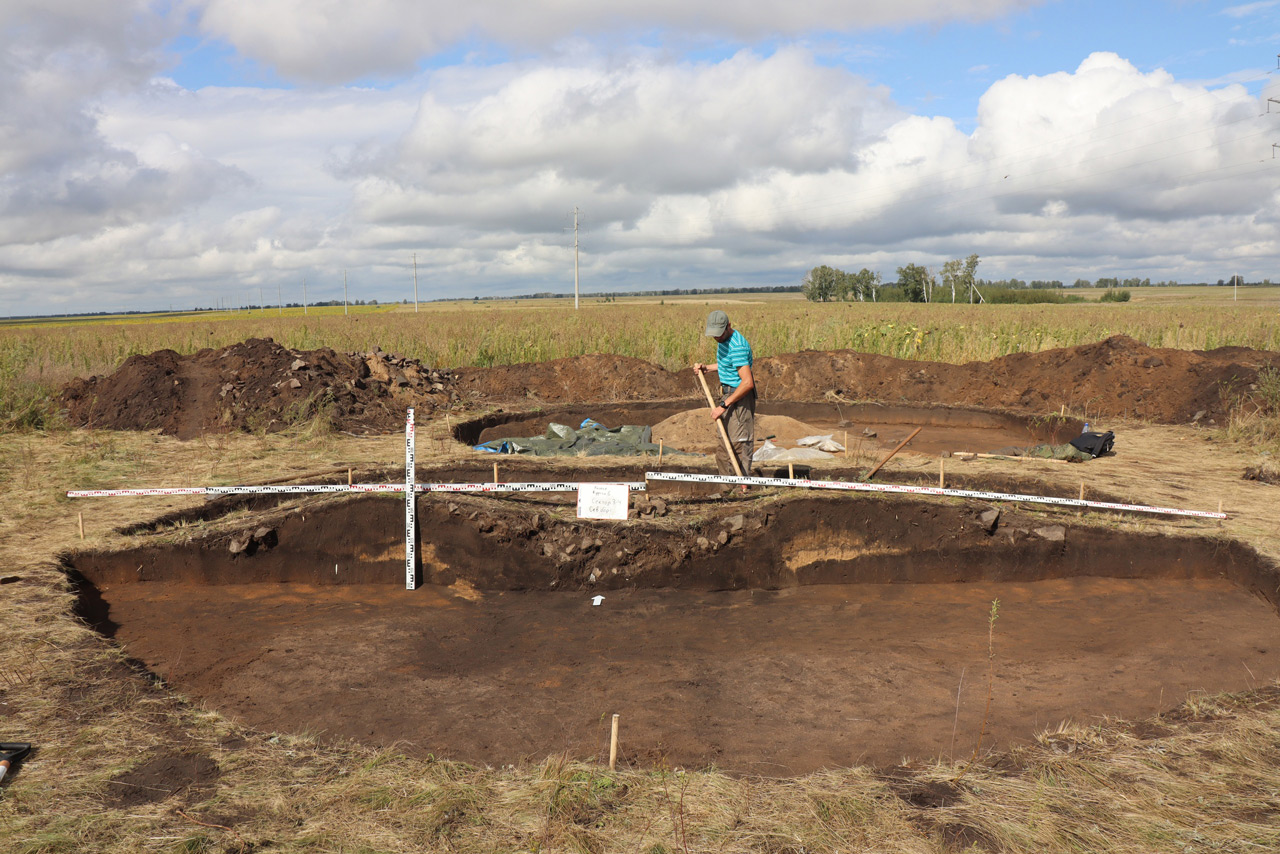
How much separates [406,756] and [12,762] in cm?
169

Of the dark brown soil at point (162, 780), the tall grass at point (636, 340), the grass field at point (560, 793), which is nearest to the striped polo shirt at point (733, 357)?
the grass field at point (560, 793)

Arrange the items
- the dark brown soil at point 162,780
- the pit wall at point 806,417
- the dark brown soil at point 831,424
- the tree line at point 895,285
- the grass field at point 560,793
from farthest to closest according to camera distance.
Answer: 1. the tree line at point 895,285
2. the pit wall at point 806,417
3. the dark brown soil at point 831,424
4. the dark brown soil at point 162,780
5. the grass field at point 560,793

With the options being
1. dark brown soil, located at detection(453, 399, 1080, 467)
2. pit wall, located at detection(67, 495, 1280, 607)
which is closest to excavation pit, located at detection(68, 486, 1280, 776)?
pit wall, located at detection(67, 495, 1280, 607)

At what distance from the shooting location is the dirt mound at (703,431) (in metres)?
12.2

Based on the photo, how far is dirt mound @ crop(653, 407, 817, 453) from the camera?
40.2 feet

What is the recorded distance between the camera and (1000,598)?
6.57 metres

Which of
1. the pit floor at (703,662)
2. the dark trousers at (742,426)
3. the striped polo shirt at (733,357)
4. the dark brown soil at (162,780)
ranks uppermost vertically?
the striped polo shirt at (733,357)

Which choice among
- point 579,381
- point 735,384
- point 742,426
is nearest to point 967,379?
point 579,381

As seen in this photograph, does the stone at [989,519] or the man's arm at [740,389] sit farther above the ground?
the man's arm at [740,389]

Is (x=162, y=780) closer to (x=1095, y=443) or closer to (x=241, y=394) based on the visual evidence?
(x=241, y=394)

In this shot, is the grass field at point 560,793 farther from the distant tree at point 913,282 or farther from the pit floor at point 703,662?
the distant tree at point 913,282

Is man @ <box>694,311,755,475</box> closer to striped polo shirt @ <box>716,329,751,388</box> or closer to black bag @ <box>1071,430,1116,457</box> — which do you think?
striped polo shirt @ <box>716,329,751,388</box>

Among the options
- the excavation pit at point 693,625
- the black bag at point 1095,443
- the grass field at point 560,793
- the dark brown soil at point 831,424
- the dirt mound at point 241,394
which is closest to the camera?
the grass field at point 560,793

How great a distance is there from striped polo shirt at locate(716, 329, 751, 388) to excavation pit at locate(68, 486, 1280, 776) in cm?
129
